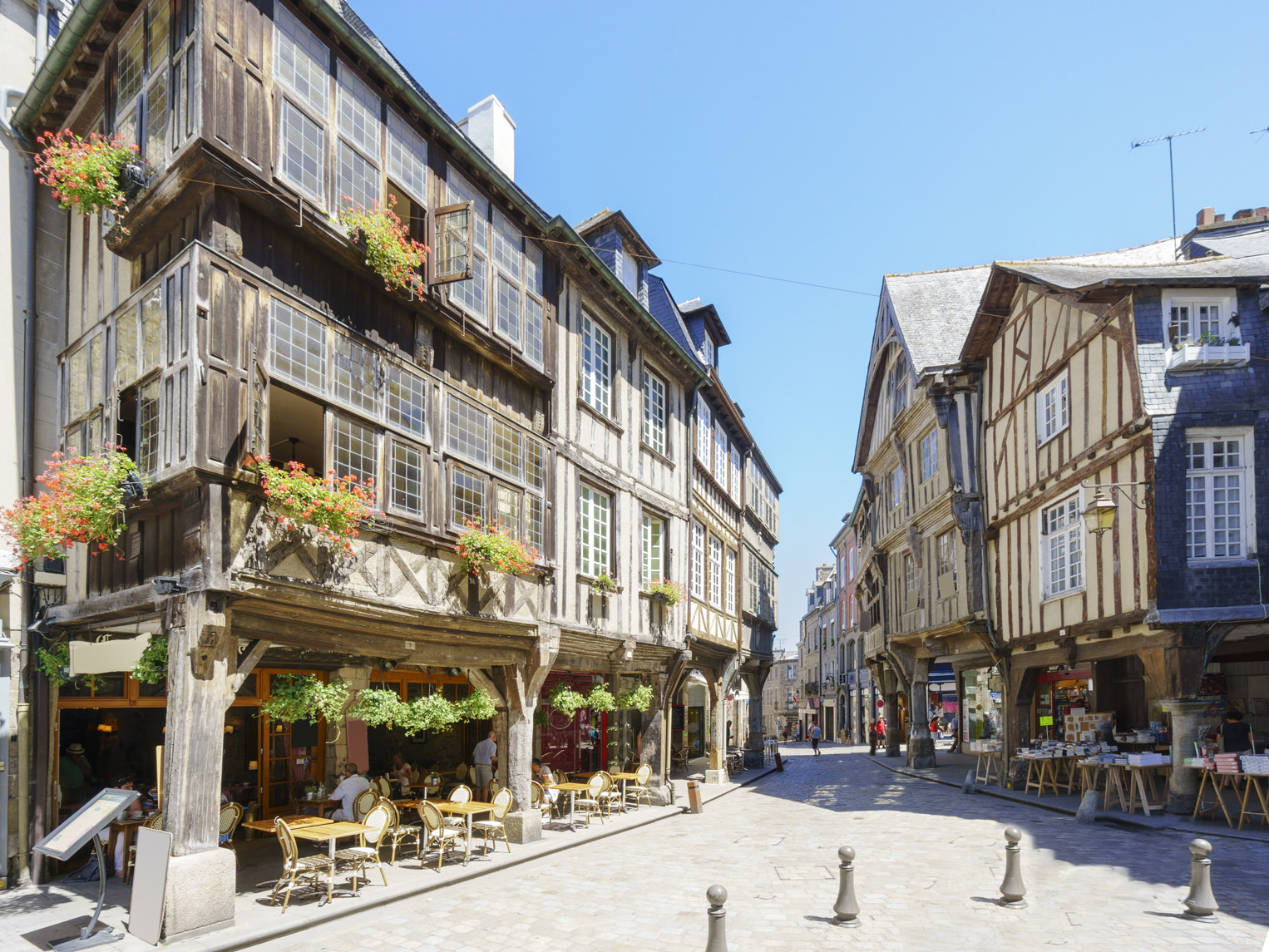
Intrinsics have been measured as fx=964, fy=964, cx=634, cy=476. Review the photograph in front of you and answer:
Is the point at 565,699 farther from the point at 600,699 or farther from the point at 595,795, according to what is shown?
the point at 595,795

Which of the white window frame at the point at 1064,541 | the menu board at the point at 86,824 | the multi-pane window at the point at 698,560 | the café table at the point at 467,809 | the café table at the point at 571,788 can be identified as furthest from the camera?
the multi-pane window at the point at 698,560

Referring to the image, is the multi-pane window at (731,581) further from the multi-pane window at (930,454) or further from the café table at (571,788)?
the café table at (571,788)

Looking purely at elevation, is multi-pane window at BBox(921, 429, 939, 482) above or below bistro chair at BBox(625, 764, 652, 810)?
above

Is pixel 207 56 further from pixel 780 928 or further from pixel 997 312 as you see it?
pixel 997 312

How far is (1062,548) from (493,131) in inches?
457

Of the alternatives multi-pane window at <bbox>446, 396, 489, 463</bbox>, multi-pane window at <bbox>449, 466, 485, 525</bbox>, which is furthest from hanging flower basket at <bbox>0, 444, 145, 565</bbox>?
multi-pane window at <bbox>446, 396, 489, 463</bbox>

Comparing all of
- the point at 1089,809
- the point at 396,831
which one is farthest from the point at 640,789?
the point at 1089,809

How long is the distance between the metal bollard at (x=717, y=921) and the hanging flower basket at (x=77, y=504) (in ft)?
19.5

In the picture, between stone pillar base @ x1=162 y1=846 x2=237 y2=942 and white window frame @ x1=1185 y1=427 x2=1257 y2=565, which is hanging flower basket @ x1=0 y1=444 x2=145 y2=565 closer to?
stone pillar base @ x1=162 y1=846 x2=237 y2=942

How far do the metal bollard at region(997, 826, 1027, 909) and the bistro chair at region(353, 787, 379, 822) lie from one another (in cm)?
666

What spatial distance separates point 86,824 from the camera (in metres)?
7.68

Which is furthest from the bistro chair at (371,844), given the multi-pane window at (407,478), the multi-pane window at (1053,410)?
the multi-pane window at (1053,410)

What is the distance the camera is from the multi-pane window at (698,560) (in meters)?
19.8

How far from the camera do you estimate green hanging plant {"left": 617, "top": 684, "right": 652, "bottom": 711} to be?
16016 mm
